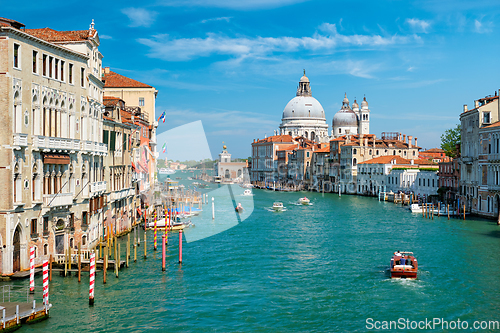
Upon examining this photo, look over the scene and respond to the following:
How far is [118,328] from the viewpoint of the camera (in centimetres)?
1284

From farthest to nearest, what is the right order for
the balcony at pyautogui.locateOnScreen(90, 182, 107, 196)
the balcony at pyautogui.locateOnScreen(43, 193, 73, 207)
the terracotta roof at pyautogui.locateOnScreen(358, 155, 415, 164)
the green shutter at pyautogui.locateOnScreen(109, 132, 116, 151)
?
1. the terracotta roof at pyautogui.locateOnScreen(358, 155, 415, 164)
2. the green shutter at pyautogui.locateOnScreen(109, 132, 116, 151)
3. the balcony at pyautogui.locateOnScreen(90, 182, 107, 196)
4. the balcony at pyautogui.locateOnScreen(43, 193, 73, 207)

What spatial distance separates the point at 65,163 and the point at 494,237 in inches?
799

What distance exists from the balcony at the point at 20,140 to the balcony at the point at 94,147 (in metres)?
3.54

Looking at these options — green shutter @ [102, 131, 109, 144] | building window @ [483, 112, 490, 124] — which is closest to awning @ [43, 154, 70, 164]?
green shutter @ [102, 131, 109, 144]

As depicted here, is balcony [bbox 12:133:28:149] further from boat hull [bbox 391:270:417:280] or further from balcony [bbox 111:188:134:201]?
boat hull [bbox 391:270:417:280]

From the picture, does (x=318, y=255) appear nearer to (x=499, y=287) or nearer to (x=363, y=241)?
(x=363, y=241)

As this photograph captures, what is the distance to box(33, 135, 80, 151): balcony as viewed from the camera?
51.5 ft

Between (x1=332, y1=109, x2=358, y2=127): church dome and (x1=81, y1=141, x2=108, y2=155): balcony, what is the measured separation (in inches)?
3423

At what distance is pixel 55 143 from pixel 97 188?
3735mm

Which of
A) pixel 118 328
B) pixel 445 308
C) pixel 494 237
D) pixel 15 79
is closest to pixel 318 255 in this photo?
pixel 445 308

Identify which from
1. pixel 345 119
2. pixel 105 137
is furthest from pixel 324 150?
pixel 105 137

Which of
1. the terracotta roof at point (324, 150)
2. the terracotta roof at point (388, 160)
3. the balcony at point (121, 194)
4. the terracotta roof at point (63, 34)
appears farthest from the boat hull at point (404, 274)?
the terracotta roof at point (324, 150)

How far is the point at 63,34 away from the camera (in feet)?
63.0

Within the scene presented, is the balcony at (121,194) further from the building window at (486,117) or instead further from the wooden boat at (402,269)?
the building window at (486,117)
